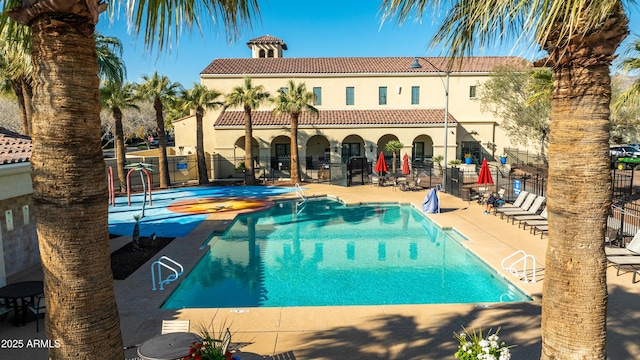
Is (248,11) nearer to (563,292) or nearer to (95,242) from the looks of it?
(95,242)

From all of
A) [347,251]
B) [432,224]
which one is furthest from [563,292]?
[432,224]

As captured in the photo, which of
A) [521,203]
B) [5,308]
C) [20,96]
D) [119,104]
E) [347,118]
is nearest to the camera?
[5,308]

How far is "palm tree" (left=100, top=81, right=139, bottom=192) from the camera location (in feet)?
91.6

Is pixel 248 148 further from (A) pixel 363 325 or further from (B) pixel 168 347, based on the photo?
(B) pixel 168 347

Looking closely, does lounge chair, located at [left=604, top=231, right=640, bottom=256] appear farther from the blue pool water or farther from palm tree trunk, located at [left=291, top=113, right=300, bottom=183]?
palm tree trunk, located at [left=291, top=113, right=300, bottom=183]

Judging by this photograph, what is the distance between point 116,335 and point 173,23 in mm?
3259

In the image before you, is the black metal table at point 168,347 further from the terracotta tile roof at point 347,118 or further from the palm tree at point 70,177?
the terracotta tile roof at point 347,118

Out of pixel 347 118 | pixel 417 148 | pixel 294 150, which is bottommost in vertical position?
pixel 417 148

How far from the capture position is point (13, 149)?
12508mm

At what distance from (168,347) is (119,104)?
26.1 m

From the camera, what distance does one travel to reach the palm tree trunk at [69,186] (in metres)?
3.80

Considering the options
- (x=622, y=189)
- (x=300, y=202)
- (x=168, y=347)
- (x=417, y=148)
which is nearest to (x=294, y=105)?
(x=300, y=202)

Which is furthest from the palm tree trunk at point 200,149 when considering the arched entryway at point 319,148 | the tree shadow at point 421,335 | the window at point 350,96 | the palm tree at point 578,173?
the palm tree at point 578,173

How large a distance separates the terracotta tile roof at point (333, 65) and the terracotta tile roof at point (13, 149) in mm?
26054
